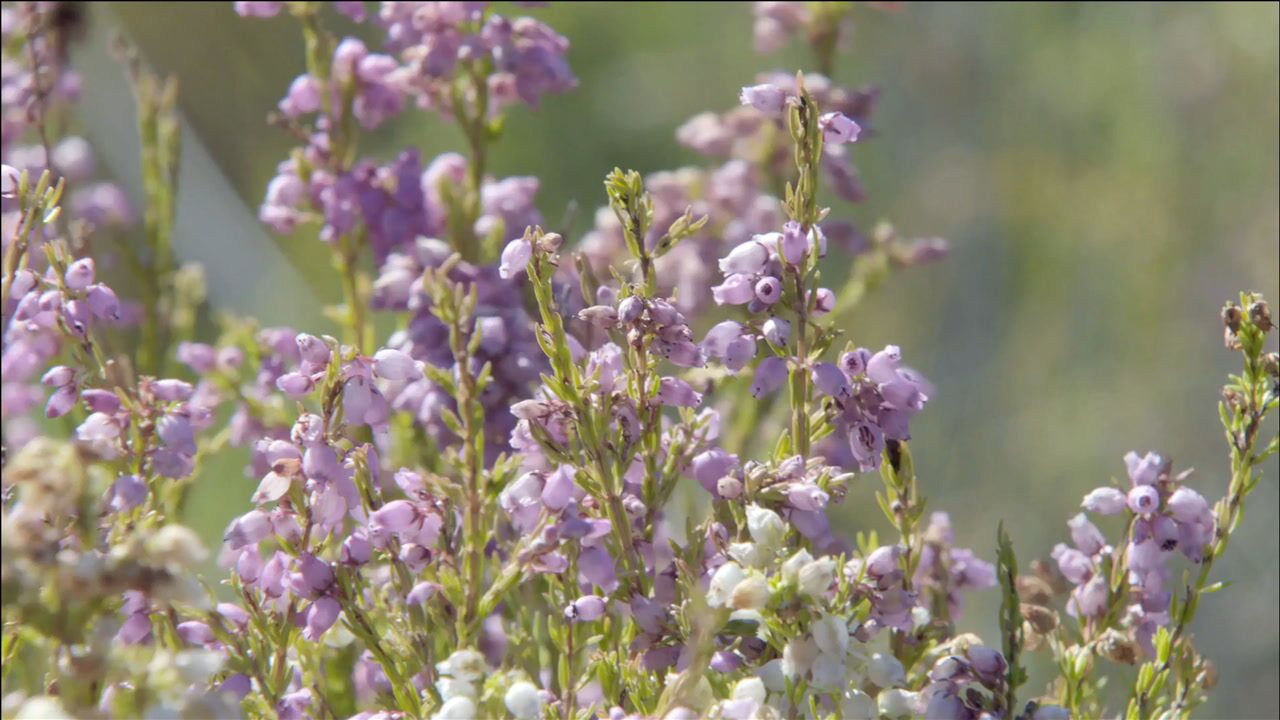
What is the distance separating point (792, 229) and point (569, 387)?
0.10 meters

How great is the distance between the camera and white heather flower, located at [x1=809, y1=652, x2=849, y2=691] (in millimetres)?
441

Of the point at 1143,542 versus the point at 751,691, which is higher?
the point at 1143,542

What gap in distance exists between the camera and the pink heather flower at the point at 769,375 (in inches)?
20.8

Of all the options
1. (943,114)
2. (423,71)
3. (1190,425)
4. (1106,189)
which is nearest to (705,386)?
(423,71)

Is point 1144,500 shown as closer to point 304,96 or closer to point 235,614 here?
point 235,614

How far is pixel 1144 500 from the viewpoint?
56cm

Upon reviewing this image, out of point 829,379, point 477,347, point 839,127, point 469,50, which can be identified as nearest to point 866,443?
point 829,379

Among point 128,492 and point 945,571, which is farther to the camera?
point 945,571

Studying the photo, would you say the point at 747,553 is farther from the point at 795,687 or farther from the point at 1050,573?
the point at 1050,573

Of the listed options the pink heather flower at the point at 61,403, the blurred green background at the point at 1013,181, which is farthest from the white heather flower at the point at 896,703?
the blurred green background at the point at 1013,181

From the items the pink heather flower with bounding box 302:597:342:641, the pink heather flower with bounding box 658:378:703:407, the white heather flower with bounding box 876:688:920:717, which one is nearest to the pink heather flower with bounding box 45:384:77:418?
the pink heather flower with bounding box 302:597:342:641

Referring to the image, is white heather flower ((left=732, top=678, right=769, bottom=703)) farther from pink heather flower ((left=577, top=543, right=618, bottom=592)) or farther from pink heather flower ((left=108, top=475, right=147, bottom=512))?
pink heather flower ((left=108, top=475, right=147, bottom=512))

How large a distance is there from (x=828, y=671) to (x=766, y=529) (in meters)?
0.05

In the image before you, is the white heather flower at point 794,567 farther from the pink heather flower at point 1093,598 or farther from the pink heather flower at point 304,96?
the pink heather flower at point 304,96
